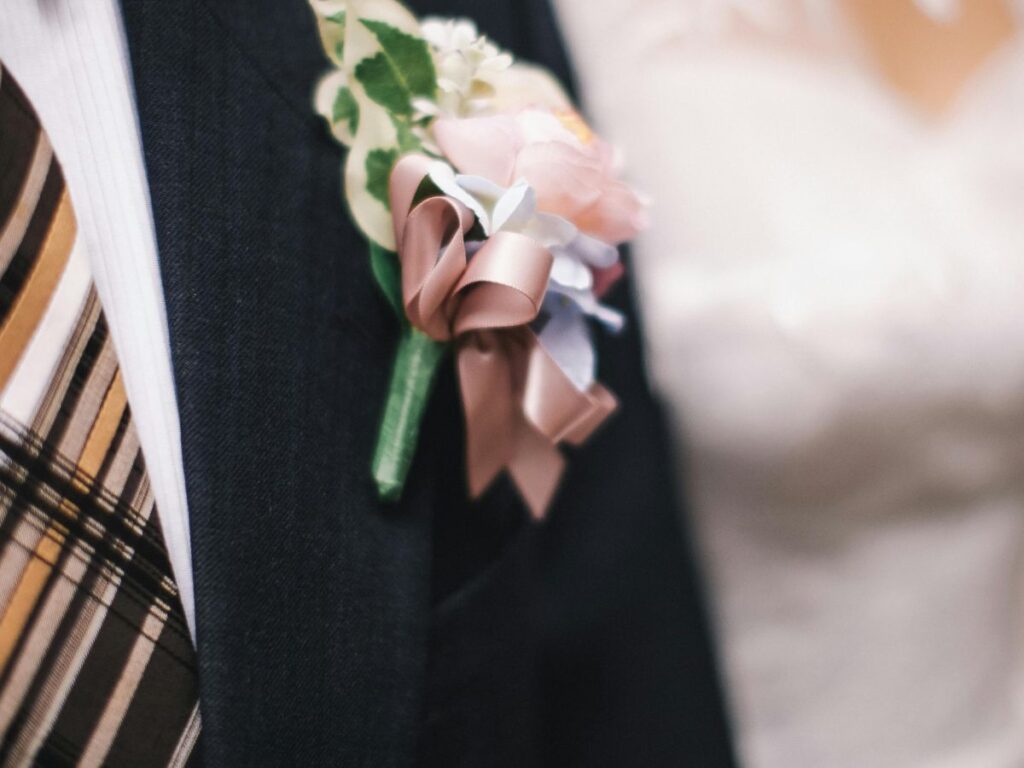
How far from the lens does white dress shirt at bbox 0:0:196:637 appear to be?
40 centimetres

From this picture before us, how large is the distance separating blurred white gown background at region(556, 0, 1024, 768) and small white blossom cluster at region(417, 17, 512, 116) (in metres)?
0.36

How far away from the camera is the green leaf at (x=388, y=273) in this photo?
48 cm

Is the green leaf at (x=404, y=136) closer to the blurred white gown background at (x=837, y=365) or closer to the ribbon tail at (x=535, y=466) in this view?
the ribbon tail at (x=535, y=466)

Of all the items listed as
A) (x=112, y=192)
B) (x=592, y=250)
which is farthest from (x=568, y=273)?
(x=112, y=192)

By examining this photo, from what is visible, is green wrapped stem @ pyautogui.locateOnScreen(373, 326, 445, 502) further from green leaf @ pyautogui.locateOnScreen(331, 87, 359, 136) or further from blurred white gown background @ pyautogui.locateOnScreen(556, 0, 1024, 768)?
blurred white gown background @ pyautogui.locateOnScreen(556, 0, 1024, 768)

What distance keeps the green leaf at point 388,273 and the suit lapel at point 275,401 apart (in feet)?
0.09

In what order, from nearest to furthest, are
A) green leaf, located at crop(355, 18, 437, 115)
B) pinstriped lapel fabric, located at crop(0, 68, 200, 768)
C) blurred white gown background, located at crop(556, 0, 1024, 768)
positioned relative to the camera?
pinstriped lapel fabric, located at crop(0, 68, 200, 768)
green leaf, located at crop(355, 18, 437, 115)
blurred white gown background, located at crop(556, 0, 1024, 768)

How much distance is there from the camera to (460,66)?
1.59ft

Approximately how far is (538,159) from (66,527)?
306 mm

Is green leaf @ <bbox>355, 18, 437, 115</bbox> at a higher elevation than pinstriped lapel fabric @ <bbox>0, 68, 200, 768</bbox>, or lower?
higher

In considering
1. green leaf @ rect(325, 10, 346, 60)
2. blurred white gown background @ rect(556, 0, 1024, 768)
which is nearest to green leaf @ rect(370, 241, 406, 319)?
green leaf @ rect(325, 10, 346, 60)

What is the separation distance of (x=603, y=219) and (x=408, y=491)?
0.21 m

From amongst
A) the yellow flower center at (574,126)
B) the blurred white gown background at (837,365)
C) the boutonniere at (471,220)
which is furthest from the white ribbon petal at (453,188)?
the blurred white gown background at (837,365)

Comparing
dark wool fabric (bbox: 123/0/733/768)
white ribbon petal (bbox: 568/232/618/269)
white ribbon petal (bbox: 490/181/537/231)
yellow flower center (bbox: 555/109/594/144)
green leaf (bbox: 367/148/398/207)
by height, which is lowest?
dark wool fabric (bbox: 123/0/733/768)
